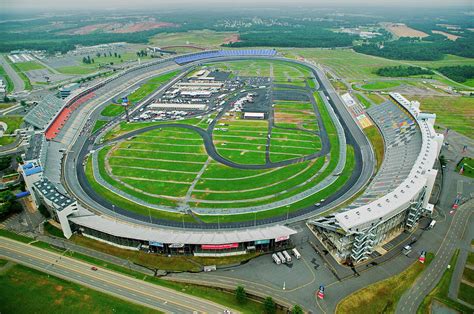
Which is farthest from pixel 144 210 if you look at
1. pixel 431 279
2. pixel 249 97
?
pixel 249 97

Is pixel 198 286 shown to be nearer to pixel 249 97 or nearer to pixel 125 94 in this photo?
pixel 249 97

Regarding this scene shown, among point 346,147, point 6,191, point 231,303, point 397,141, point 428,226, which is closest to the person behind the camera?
point 231,303

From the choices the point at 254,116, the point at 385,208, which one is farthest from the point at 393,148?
the point at 254,116

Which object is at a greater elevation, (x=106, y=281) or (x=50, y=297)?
(x=50, y=297)

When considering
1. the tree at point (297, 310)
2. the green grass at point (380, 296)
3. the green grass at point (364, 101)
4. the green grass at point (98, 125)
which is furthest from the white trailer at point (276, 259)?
the green grass at point (364, 101)

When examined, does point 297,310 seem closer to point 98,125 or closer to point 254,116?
point 254,116
